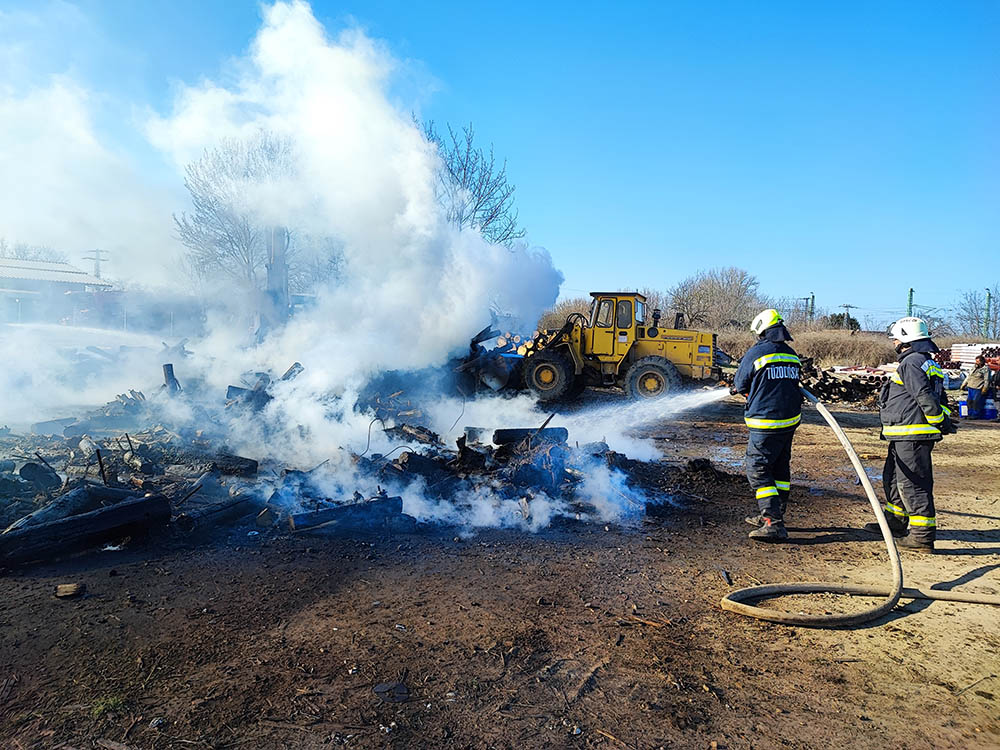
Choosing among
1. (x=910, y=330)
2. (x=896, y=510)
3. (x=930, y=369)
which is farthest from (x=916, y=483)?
(x=910, y=330)

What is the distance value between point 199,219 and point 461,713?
28.0m

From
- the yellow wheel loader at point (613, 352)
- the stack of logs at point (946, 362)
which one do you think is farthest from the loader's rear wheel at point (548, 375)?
the stack of logs at point (946, 362)

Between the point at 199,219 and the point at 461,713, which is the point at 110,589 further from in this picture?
the point at 199,219

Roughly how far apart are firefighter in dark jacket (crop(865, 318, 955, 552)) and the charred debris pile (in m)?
2.02

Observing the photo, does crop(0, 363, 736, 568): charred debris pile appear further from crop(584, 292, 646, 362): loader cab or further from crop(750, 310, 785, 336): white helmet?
crop(584, 292, 646, 362): loader cab

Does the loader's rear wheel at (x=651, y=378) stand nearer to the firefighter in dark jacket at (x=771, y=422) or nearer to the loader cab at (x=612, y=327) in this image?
the loader cab at (x=612, y=327)

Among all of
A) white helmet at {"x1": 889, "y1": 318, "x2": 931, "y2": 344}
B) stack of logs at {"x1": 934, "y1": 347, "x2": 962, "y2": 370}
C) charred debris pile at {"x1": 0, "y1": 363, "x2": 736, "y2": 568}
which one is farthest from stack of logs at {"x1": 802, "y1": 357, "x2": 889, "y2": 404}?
white helmet at {"x1": 889, "y1": 318, "x2": 931, "y2": 344}

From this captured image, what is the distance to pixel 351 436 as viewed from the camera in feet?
26.3

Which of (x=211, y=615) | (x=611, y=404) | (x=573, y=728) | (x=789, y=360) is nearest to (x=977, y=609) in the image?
(x=789, y=360)

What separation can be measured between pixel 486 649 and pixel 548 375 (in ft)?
34.9

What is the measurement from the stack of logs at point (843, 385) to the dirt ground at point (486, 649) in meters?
11.9

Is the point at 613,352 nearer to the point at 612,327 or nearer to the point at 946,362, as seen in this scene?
the point at 612,327

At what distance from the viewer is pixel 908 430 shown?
4887 mm

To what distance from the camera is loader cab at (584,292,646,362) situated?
13711 millimetres
